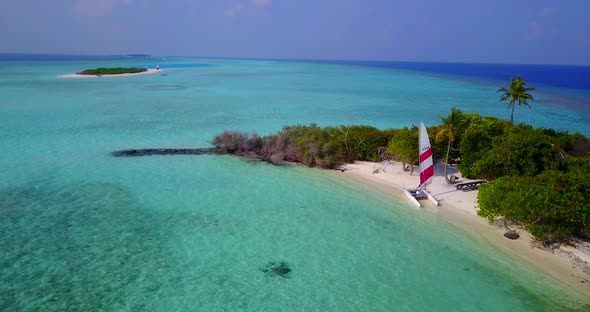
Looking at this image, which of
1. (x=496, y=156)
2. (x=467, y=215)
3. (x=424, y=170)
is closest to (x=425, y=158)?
(x=424, y=170)

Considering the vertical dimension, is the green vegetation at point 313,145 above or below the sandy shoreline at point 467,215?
above

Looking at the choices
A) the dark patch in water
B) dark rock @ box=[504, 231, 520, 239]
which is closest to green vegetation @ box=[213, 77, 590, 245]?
dark rock @ box=[504, 231, 520, 239]

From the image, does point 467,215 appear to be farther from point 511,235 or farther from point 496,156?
point 496,156

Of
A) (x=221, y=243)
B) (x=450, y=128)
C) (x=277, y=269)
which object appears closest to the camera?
(x=277, y=269)

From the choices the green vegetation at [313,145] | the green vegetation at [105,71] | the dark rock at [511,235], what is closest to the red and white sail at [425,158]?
the dark rock at [511,235]

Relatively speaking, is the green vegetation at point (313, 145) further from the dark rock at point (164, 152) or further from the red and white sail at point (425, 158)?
the red and white sail at point (425, 158)

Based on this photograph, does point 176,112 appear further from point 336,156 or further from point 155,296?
point 155,296
